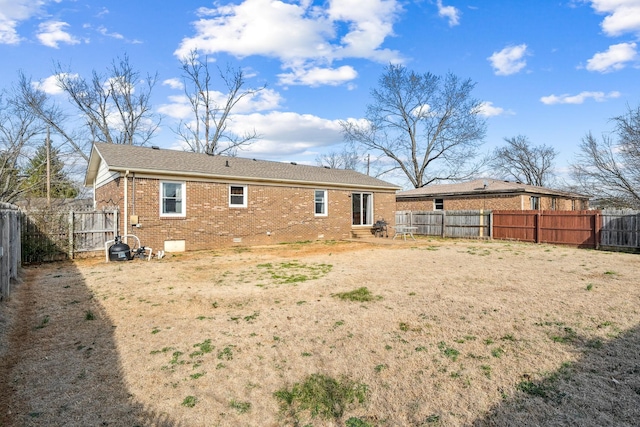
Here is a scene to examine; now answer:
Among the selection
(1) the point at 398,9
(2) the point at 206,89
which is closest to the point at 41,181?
(2) the point at 206,89

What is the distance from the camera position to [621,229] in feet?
44.3

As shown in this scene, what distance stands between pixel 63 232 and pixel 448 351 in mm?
12257

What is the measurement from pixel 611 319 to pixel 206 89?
105 feet

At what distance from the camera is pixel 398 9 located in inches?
554

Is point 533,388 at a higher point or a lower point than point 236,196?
lower

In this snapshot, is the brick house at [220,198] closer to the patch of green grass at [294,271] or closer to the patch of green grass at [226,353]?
the patch of green grass at [294,271]

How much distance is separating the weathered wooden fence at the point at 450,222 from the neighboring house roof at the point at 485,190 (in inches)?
126

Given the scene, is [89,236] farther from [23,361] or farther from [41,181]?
[41,181]

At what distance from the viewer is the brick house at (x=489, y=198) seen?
2031 centimetres

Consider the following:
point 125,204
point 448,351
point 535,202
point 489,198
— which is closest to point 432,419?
point 448,351

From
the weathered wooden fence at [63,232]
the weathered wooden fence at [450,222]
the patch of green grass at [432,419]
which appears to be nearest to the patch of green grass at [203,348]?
the patch of green grass at [432,419]

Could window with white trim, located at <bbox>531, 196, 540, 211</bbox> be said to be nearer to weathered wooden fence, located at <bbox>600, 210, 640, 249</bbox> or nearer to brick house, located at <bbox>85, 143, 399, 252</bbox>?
weathered wooden fence, located at <bbox>600, 210, 640, 249</bbox>

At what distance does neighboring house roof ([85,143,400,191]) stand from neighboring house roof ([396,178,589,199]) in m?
5.18

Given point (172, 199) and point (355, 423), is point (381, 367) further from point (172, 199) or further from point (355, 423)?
point (172, 199)
